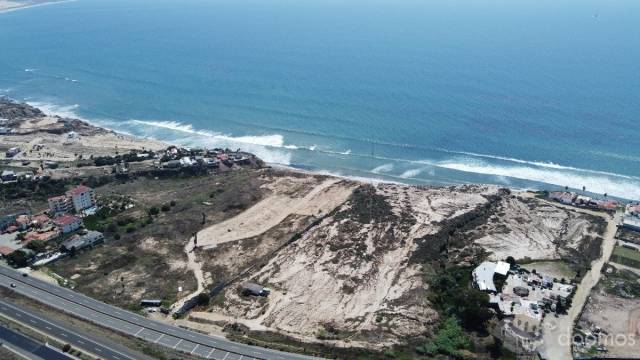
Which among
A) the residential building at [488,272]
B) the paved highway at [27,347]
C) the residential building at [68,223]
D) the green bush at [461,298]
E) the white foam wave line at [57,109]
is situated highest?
the white foam wave line at [57,109]

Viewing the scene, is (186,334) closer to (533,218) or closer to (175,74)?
(533,218)

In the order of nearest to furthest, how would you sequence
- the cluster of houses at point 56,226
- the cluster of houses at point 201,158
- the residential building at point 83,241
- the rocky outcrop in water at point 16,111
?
the residential building at point 83,241, the cluster of houses at point 56,226, the cluster of houses at point 201,158, the rocky outcrop in water at point 16,111

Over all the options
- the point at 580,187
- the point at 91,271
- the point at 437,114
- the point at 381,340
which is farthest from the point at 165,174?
the point at 580,187

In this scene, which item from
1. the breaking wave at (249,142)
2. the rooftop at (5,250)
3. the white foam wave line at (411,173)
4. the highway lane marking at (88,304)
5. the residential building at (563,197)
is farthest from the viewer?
the breaking wave at (249,142)

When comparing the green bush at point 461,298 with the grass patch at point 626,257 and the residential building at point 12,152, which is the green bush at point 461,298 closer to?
the grass patch at point 626,257

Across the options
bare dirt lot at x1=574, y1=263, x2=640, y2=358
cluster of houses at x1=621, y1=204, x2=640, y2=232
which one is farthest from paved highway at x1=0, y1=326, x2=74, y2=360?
cluster of houses at x1=621, y1=204, x2=640, y2=232

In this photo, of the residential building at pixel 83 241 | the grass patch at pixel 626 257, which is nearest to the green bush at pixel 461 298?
the grass patch at pixel 626 257

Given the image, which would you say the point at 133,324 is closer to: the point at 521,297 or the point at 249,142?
the point at 521,297
